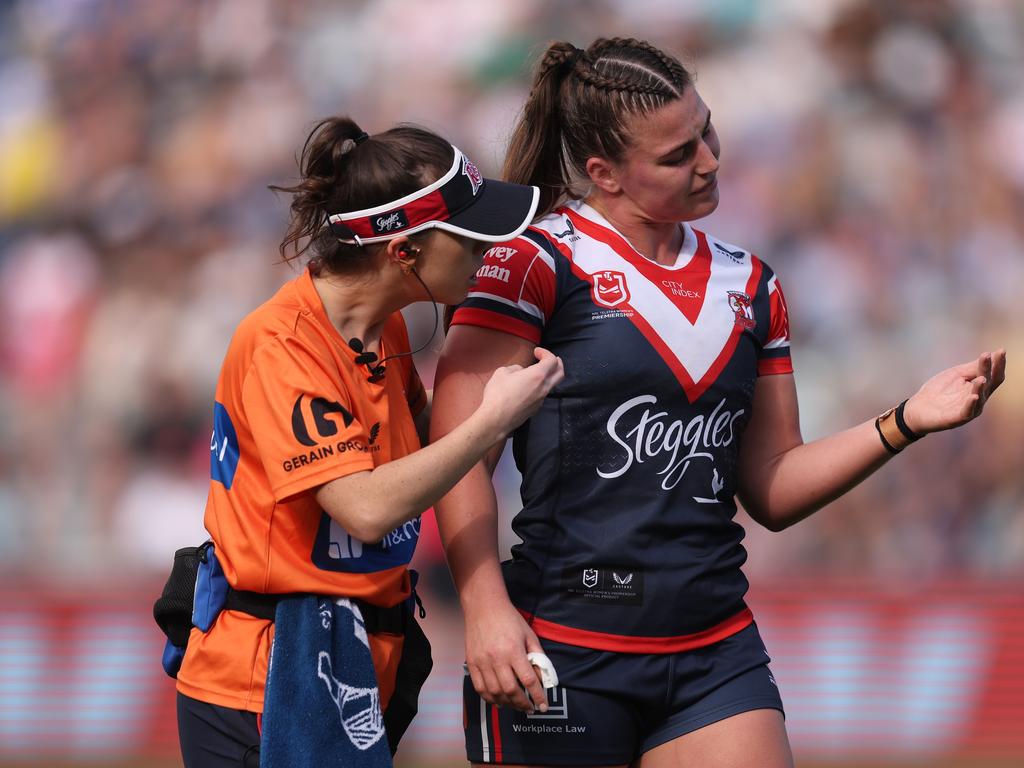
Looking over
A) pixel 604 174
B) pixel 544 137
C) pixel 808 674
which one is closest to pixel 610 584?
pixel 604 174

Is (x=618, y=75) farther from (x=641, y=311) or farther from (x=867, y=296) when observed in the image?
(x=867, y=296)

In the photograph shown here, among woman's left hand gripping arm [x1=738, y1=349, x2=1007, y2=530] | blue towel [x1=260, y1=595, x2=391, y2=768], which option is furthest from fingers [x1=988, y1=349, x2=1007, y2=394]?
blue towel [x1=260, y1=595, x2=391, y2=768]

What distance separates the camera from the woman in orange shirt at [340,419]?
8.71ft

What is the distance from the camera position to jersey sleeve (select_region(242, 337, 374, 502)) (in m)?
2.66

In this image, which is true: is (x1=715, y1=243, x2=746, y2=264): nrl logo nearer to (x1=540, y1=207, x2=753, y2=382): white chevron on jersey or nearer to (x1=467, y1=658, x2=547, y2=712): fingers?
(x1=540, y1=207, x2=753, y2=382): white chevron on jersey

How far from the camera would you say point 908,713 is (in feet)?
24.3

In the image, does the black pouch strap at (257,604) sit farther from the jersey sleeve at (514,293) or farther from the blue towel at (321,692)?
the jersey sleeve at (514,293)

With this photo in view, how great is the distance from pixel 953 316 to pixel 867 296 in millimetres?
547

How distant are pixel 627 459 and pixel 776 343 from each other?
0.56 metres

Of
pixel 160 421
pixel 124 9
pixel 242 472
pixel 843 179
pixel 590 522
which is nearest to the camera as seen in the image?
pixel 242 472

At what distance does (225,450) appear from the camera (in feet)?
9.30

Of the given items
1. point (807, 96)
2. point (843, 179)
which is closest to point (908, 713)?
point (843, 179)

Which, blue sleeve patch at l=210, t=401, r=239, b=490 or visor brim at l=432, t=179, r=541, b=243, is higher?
visor brim at l=432, t=179, r=541, b=243

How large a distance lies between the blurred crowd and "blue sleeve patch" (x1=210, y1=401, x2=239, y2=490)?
5.11 m
